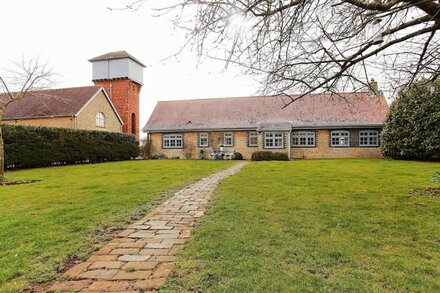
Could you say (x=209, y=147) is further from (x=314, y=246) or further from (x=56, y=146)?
(x=314, y=246)

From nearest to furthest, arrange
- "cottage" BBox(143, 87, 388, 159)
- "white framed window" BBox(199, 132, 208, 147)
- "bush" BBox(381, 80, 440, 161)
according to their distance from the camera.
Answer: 1. "bush" BBox(381, 80, 440, 161)
2. "cottage" BBox(143, 87, 388, 159)
3. "white framed window" BBox(199, 132, 208, 147)

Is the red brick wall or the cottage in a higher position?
the red brick wall

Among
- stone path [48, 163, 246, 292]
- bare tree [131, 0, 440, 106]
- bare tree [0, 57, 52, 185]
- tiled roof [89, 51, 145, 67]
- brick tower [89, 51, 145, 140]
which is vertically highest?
tiled roof [89, 51, 145, 67]

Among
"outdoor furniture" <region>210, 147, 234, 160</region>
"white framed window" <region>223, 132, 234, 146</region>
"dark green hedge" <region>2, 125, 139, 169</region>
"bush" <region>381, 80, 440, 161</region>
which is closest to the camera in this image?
"dark green hedge" <region>2, 125, 139, 169</region>

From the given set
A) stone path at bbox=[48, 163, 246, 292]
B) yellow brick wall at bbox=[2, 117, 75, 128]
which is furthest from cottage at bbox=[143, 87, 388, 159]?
stone path at bbox=[48, 163, 246, 292]

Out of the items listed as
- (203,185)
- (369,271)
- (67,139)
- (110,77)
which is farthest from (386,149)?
(110,77)

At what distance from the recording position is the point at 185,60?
433 centimetres

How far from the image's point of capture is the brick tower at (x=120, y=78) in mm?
33000

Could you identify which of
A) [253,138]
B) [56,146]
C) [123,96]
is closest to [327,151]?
[253,138]

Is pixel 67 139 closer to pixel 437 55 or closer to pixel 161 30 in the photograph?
pixel 161 30

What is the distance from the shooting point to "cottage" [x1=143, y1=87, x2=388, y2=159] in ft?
81.1

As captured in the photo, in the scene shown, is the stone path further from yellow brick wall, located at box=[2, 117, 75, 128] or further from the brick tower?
the brick tower

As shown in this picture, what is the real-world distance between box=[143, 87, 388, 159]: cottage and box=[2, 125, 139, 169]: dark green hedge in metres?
5.12

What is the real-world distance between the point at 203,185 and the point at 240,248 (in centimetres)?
575
